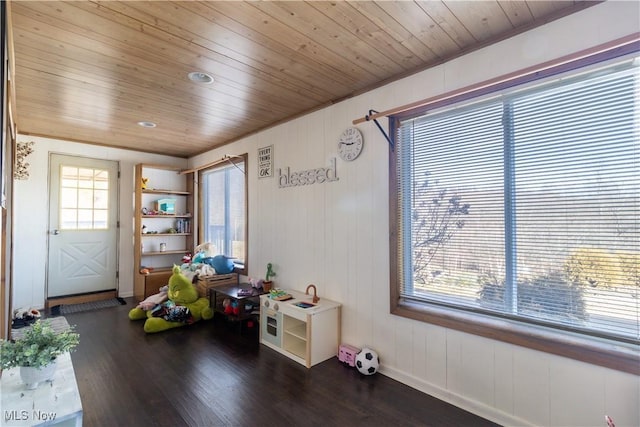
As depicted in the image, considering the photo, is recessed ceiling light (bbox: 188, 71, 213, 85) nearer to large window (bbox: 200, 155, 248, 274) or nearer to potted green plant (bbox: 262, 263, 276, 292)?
large window (bbox: 200, 155, 248, 274)

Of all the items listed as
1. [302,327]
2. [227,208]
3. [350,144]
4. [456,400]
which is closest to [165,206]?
[227,208]

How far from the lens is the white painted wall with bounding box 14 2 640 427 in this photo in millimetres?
1752

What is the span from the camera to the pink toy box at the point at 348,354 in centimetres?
273

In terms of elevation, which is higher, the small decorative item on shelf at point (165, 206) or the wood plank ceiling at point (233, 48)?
the wood plank ceiling at point (233, 48)

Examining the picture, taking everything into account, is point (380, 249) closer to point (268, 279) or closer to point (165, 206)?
point (268, 279)

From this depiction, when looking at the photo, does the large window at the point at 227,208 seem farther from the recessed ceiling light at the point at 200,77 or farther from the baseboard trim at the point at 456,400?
the baseboard trim at the point at 456,400

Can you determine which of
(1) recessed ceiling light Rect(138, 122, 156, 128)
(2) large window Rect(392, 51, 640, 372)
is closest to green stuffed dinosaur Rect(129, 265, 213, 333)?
(1) recessed ceiling light Rect(138, 122, 156, 128)

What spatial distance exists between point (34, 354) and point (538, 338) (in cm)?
264

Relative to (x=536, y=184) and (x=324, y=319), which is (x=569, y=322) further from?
(x=324, y=319)

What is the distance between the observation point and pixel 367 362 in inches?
101

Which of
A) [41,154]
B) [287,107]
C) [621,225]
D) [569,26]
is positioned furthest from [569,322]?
[41,154]

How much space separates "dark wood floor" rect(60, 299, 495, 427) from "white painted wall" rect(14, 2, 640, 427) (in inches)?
10.2

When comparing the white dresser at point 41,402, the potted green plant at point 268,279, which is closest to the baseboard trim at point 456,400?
the potted green plant at point 268,279

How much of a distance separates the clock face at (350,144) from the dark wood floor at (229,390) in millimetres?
1871
